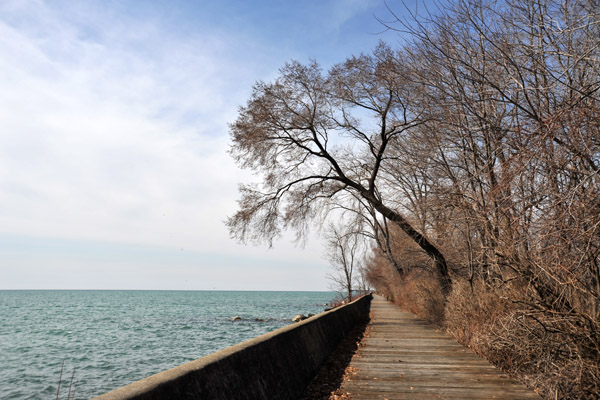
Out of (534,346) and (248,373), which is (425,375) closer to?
(534,346)

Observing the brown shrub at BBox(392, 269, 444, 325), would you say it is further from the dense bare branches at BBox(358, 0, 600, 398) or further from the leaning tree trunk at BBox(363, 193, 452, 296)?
the dense bare branches at BBox(358, 0, 600, 398)

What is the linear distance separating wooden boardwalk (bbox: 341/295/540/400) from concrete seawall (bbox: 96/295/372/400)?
0.78 meters

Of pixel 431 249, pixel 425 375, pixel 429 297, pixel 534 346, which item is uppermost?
pixel 431 249

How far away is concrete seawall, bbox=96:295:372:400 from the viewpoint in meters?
3.12

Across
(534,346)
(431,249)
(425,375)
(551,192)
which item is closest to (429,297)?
(431,249)

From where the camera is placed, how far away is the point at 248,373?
14.9 feet

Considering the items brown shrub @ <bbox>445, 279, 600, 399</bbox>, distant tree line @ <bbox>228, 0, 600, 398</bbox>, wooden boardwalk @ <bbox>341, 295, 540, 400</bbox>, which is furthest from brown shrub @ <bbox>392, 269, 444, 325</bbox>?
brown shrub @ <bbox>445, 279, 600, 399</bbox>

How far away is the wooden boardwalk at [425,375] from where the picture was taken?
6215 millimetres

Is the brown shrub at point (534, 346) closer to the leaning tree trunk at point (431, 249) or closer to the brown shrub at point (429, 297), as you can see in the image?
the leaning tree trunk at point (431, 249)

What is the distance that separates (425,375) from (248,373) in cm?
414

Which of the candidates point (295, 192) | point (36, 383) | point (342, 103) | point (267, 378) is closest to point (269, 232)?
point (295, 192)

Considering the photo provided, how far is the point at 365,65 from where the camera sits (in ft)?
52.5

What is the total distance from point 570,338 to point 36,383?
728 inches

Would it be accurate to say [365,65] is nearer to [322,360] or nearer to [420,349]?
[420,349]
